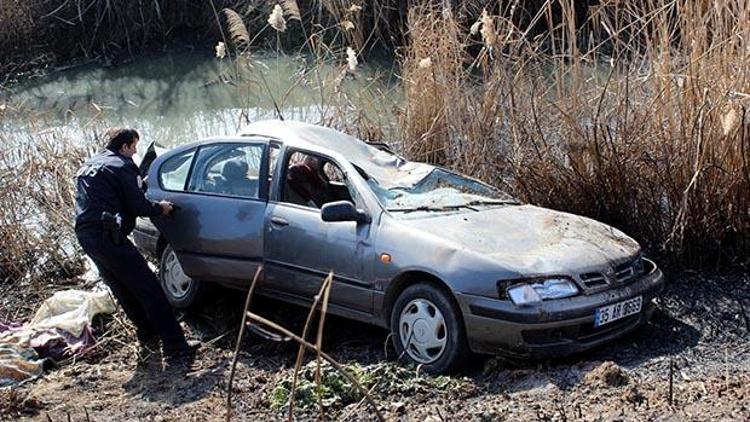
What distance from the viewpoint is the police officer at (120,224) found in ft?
23.4

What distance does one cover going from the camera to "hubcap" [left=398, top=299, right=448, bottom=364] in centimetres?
613

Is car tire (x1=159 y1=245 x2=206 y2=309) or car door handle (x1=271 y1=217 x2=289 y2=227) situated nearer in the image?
car door handle (x1=271 y1=217 x2=289 y2=227)

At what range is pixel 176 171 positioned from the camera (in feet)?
26.4

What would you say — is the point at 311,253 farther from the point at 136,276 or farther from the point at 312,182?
the point at 136,276

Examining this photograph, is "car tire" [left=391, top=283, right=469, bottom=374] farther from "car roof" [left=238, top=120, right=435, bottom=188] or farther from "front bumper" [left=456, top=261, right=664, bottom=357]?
"car roof" [left=238, top=120, right=435, bottom=188]

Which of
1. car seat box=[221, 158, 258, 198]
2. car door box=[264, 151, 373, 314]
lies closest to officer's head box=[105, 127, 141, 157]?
car seat box=[221, 158, 258, 198]

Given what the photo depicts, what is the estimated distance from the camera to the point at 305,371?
6.27 m

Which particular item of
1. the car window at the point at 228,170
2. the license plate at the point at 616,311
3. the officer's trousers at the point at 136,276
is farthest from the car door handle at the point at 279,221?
the license plate at the point at 616,311

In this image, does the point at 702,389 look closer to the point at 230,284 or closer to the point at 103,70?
the point at 230,284

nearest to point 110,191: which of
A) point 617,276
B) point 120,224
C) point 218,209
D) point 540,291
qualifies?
point 120,224

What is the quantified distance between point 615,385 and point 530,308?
64cm

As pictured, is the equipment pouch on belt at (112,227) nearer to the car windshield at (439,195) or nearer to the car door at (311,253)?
the car door at (311,253)

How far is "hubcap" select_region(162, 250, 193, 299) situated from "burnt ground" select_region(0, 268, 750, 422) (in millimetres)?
238

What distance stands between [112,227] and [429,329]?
2.47 m
